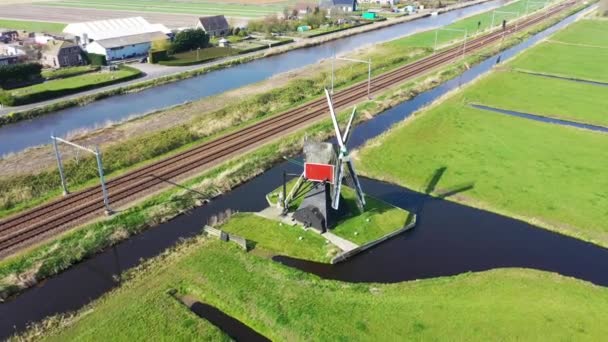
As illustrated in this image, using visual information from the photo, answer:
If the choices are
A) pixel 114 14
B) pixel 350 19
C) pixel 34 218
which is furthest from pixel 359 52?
pixel 114 14

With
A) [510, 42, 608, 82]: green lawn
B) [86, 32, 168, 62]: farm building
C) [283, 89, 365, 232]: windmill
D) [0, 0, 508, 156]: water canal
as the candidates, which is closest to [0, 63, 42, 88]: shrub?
[86, 32, 168, 62]: farm building

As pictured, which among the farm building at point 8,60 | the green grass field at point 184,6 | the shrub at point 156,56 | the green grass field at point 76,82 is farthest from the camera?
the green grass field at point 184,6

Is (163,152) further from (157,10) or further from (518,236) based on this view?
(157,10)

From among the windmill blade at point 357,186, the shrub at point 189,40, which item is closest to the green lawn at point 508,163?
the windmill blade at point 357,186

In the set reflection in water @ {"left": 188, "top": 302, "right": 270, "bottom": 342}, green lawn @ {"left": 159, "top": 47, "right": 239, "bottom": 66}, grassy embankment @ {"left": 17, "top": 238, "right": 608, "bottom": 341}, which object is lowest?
reflection in water @ {"left": 188, "top": 302, "right": 270, "bottom": 342}

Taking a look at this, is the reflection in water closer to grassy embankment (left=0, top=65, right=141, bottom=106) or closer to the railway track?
the railway track

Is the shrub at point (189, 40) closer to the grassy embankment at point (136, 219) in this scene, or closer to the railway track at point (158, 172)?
the railway track at point (158, 172)
